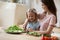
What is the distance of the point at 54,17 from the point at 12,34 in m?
0.36

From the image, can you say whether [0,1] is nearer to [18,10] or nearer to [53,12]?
[18,10]

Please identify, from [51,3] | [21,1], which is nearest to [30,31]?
[51,3]

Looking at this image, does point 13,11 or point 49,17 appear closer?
point 49,17

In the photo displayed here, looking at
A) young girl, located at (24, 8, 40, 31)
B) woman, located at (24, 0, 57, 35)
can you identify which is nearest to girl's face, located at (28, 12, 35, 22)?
young girl, located at (24, 8, 40, 31)

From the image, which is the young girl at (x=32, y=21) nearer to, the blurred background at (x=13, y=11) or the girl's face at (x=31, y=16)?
the girl's face at (x=31, y=16)

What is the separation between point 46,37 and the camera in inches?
41.3

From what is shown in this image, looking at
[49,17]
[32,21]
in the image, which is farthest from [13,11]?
[49,17]

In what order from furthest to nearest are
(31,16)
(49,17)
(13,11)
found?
(13,11), (31,16), (49,17)

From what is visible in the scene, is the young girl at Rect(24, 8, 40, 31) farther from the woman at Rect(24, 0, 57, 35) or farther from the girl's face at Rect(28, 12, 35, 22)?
the woman at Rect(24, 0, 57, 35)

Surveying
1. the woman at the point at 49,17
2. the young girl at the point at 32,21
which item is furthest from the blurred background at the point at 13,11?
the woman at the point at 49,17

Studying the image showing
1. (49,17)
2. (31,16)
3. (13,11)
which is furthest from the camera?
(13,11)

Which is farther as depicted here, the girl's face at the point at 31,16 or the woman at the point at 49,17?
the girl's face at the point at 31,16

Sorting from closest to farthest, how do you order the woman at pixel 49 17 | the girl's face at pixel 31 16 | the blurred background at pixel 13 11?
the woman at pixel 49 17, the girl's face at pixel 31 16, the blurred background at pixel 13 11

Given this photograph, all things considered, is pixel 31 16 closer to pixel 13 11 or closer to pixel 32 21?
pixel 32 21
